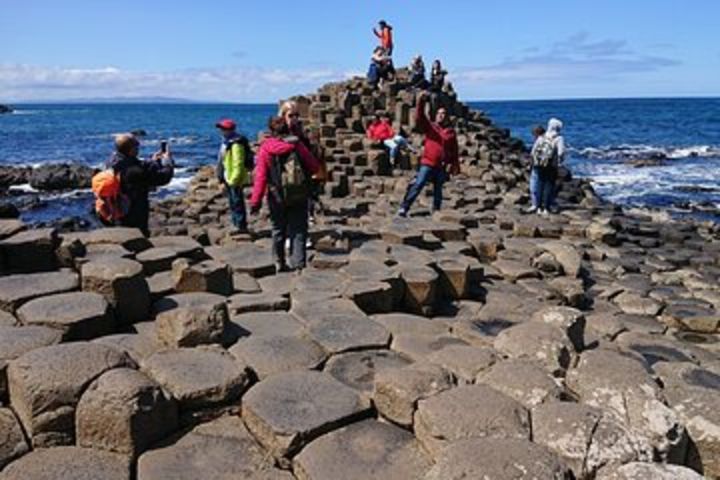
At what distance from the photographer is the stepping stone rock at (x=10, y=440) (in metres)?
3.54

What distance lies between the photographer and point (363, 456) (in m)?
3.61

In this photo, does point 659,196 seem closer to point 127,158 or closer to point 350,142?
point 350,142

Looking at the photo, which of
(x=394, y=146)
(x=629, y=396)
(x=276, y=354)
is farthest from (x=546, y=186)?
(x=276, y=354)

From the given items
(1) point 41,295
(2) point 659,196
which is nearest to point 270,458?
(1) point 41,295

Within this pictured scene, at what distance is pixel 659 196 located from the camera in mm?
24516

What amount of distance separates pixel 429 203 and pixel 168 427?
36.5 feet

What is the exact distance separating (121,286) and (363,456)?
2601 millimetres

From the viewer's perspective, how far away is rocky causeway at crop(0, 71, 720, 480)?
3.53 metres

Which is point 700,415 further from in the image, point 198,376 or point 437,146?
point 437,146

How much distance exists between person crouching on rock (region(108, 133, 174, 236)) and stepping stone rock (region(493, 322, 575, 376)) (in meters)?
4.55

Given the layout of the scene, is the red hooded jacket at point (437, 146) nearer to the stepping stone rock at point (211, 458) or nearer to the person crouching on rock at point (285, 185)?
the person crouching on rock at point (285, 185)

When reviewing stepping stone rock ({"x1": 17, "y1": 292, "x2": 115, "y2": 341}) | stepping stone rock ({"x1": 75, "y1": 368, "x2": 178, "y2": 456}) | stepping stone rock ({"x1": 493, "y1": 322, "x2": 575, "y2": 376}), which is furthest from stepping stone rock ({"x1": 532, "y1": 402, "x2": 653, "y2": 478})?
stepping stone rock ({"x1": 17, "y1": 292, "x2": 115, "y2": 341})

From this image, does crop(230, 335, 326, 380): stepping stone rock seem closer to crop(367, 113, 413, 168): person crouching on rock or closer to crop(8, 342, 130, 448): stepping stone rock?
crop(8, 342, 130, 448): stepping stone rock

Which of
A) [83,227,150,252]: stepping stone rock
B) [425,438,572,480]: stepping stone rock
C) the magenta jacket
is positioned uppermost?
the magenta jacket
